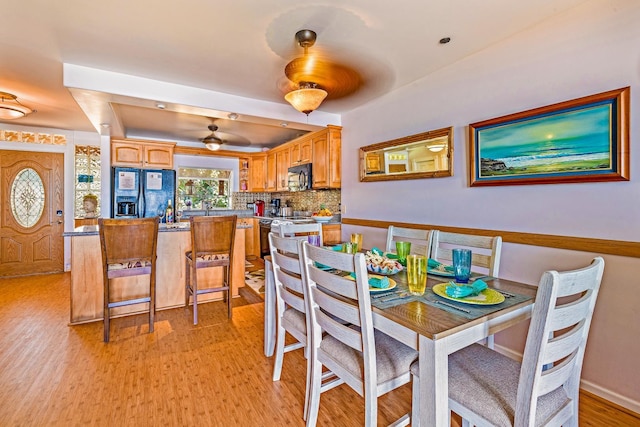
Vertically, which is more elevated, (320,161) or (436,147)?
(320,161)

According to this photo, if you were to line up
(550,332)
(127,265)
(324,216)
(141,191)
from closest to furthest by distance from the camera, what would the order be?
(550,332)
(127,265)
(324,216)
(141,191)

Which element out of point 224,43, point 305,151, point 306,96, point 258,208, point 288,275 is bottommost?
point 288,275

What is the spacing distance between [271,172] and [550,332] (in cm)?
542

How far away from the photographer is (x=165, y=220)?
5137 mm

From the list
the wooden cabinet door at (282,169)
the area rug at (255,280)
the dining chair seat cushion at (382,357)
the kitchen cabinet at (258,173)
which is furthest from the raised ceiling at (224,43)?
the kitchen cabinet at (258,173)

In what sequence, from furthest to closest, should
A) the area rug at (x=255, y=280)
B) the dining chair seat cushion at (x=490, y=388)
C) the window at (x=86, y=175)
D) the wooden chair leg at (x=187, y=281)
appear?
1. the window at (x=86, y=175)
2. the area rug at (x=255, y=280)
3. the wooden chair leg at (x=187, y=281)
4. the dining chair seat cushion at (x=490, y=388)

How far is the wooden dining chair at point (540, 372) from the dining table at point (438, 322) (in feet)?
0.46

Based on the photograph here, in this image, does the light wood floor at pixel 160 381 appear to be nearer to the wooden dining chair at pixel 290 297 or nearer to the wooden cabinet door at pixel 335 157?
the wooden dining chair at pixel 290 297

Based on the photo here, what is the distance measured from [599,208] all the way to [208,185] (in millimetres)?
6080

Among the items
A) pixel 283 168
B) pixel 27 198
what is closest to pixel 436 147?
pixel 283 168

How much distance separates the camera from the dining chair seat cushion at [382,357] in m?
1.30

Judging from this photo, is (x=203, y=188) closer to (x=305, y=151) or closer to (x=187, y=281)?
(x=305, y=151)

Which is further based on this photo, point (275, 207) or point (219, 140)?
point (275, 207)

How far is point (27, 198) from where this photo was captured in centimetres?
484
